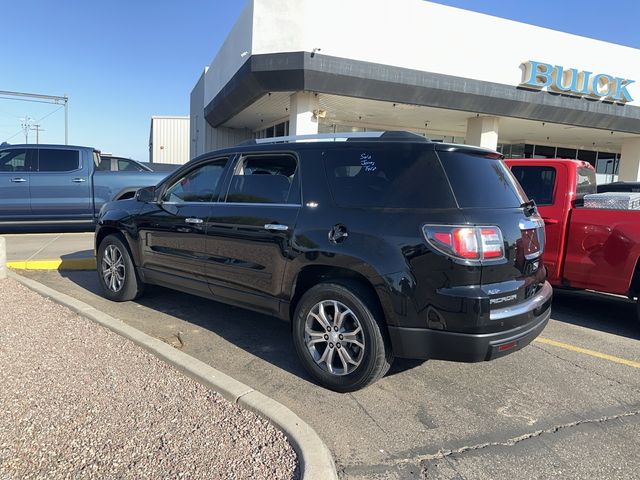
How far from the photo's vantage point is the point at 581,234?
5.23m

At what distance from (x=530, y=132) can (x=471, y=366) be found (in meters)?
18.9

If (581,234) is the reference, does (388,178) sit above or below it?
above

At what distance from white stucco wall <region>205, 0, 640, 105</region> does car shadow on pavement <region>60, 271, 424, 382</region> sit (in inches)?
362

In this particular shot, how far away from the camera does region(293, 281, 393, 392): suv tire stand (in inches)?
128

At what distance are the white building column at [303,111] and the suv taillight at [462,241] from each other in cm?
1098

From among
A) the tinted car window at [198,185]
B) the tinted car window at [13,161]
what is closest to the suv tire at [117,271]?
the tinted car window at [198,185]

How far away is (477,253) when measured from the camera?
3029mm

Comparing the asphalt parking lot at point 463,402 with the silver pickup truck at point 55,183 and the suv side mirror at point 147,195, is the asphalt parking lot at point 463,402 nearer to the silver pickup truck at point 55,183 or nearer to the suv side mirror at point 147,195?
the suv side mirror at point 147,195

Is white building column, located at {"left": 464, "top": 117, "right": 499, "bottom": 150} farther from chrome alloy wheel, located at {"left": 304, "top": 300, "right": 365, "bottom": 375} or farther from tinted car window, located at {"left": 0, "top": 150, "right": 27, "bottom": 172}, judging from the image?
chrome alloy wheel, located at {"left": 304, "top": 300, "right": 365, "bottom": 375}

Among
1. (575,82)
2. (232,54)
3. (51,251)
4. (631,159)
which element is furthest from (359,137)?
(631,159)

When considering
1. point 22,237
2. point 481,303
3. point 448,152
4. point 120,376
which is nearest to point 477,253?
point 481,303

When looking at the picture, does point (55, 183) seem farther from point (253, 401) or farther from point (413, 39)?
point (413, 39)

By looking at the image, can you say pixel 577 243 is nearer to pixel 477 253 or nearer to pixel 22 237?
pixel 477 253

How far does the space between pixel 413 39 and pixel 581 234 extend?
10493 mm
